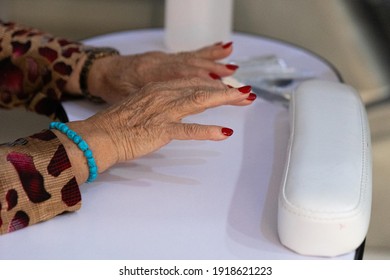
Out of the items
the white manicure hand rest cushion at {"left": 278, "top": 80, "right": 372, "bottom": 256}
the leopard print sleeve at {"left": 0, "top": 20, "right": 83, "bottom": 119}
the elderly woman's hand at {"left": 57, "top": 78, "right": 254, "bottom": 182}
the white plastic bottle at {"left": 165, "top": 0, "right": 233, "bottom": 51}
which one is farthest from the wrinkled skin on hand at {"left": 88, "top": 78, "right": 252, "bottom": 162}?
the white plastic bottle at {"left": 165, "top": 0, "right": 233, "bottom": 51}

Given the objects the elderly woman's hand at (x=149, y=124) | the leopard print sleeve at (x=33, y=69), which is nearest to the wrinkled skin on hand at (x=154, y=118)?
the elderly woman's hand at (x=149, y=124)

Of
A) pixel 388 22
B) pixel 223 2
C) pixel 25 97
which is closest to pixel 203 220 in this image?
pixel 25 97

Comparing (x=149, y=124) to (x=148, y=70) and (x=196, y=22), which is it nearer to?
(x=148, y=70)

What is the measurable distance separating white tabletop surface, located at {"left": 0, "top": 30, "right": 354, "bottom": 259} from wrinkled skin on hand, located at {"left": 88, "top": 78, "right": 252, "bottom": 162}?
0.05m

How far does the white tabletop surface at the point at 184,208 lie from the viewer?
0.79 metres

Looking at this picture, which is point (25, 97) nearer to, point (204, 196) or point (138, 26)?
point (204, 196)

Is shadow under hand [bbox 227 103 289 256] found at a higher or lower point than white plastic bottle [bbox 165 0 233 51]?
lower

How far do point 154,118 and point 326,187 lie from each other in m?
0.25

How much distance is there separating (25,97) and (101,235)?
1.45ft

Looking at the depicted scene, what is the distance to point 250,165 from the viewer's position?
0.96 metres

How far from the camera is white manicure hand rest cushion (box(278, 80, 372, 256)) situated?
75 cm

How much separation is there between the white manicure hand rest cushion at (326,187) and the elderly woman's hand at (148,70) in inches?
8.7

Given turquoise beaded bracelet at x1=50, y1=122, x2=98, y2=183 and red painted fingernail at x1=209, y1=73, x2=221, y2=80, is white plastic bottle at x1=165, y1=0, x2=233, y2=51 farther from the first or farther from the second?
turquoise beaded bracelet at x1=50, y1=122, x2=98, y2=183
